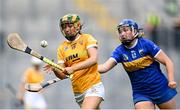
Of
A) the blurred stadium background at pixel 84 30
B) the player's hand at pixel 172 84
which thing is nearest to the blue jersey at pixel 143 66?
the player's hand at pixel 172 84

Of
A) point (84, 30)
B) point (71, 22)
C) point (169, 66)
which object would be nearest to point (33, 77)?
point (84, 30)

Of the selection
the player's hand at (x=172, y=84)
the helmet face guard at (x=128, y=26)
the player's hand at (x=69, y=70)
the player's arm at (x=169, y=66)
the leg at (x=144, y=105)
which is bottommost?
the leg at (x=144, y=105)

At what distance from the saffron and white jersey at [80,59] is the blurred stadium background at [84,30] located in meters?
10.4

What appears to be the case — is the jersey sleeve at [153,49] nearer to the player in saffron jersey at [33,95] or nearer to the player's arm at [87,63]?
the player's arm at [87,63]

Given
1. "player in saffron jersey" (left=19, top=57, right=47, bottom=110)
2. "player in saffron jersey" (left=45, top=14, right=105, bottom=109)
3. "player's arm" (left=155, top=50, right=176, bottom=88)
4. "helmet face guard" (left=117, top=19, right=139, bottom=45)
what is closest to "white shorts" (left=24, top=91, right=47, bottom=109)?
"player in saffron jersey" (left=19, top=57, right=47, bottom=110)

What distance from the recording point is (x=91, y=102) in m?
10.2

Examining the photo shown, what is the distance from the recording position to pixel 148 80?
10602mm

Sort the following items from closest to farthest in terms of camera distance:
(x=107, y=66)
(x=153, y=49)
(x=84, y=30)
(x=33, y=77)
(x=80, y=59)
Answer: (x=80, y=59)
(x=153, y=49)
(x=107, y=66)
(x=33, y=77)
(x=84, y=30)

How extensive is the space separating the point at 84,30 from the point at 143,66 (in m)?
10.8

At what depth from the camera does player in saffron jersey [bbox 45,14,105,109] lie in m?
10.2

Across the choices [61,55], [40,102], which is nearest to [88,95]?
[61,55]

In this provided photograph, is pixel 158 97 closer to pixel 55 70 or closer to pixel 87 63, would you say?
pixel 87 63

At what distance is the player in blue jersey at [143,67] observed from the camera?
10.4 m

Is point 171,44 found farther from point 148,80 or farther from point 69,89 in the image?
point 148,80
